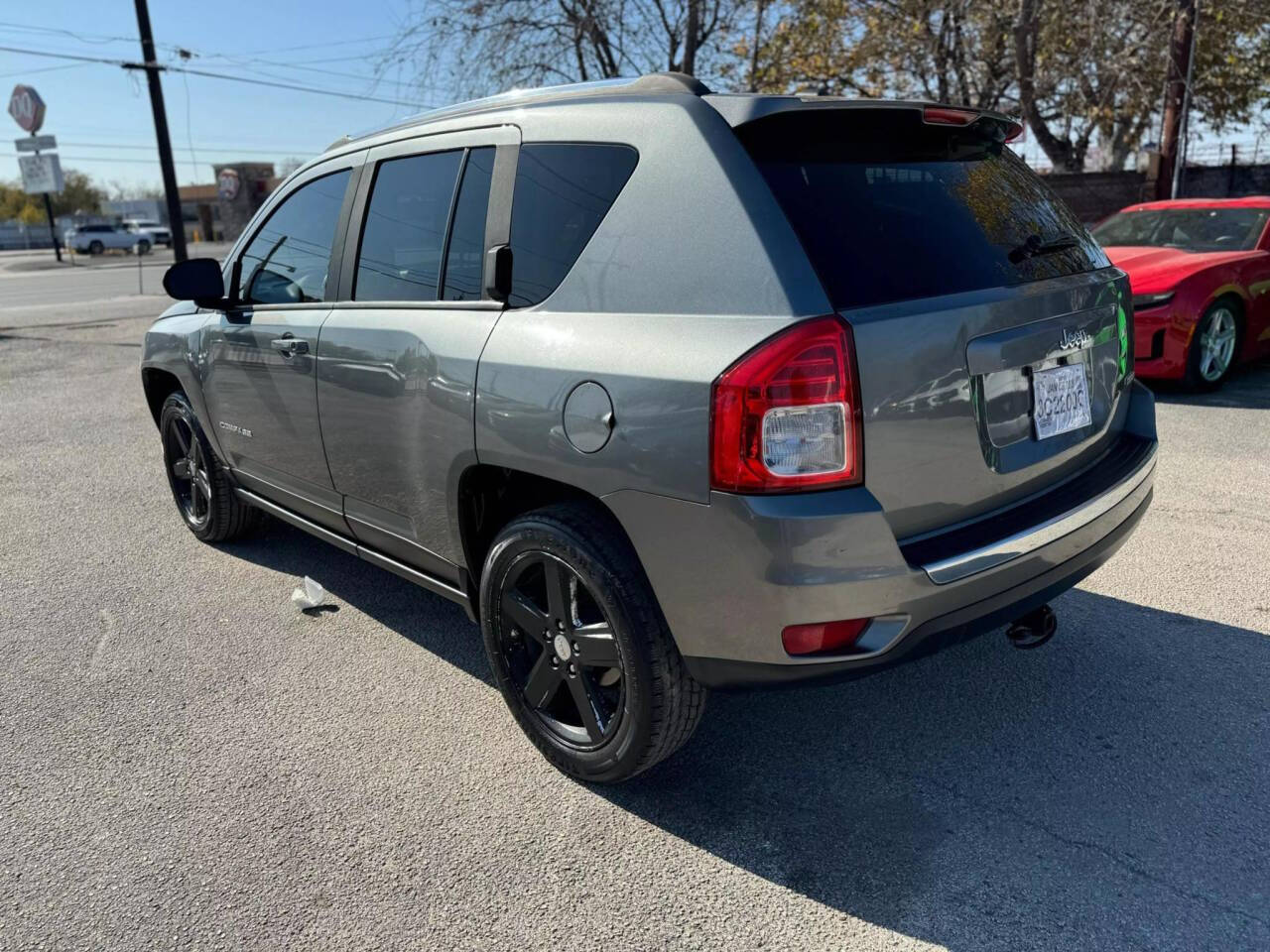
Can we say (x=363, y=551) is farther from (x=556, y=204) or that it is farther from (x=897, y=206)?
(x=897, y=206)

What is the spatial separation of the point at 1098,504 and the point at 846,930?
4.42 ft

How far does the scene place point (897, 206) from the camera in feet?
8.25

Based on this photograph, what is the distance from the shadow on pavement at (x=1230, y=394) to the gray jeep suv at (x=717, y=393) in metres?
4.93

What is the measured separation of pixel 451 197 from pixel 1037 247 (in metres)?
1.79

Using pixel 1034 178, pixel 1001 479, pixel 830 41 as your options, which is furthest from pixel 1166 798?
pixel 830 41

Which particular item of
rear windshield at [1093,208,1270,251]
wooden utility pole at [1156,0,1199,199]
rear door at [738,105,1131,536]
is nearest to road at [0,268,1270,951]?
rear door at [738,105,1131,536]

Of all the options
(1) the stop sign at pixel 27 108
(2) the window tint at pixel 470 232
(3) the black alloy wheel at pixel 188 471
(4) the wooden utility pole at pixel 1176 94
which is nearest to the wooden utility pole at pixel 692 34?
(4) the wooden utility pole at pixel 1176 94

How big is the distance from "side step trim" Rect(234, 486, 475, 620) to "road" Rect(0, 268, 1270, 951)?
0.40 meters

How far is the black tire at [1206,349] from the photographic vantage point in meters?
7.38

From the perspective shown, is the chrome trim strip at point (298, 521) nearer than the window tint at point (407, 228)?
No

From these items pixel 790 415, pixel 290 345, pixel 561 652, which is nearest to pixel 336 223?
pixel 290 345

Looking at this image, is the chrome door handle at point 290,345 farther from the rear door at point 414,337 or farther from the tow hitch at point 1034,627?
the tow hitch at point 1034,627

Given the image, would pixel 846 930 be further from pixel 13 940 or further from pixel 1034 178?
pixel 1034 178

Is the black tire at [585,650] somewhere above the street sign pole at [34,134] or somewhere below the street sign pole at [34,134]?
below
